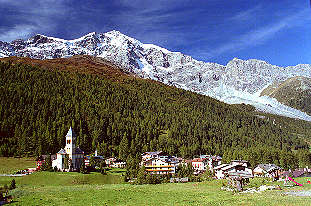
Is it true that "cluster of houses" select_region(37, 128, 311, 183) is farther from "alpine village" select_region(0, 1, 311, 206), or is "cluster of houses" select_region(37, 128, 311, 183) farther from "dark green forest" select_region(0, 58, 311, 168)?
"dark green forest" select_region(0, 58, 311, 168)

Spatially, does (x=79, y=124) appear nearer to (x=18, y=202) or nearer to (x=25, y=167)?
(x=25, y=167)

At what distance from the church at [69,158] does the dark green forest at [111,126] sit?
38.7ft

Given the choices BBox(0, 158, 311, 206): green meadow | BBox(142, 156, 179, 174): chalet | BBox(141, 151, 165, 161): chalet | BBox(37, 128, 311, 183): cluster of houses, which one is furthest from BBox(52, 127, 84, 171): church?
BBox(141, 151, 165, 161): chalet

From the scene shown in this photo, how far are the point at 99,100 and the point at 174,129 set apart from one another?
51866 mm

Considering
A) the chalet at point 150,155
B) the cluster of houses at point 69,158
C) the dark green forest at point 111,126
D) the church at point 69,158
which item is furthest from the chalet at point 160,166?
the church at point 69,158

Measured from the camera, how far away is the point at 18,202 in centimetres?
3659

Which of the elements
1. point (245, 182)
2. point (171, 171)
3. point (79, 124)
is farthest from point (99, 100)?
point (245, 182)

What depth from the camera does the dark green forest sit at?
10812 cm

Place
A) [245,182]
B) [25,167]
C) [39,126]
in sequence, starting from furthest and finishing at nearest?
[39,126] < [25,167] < [245,182]

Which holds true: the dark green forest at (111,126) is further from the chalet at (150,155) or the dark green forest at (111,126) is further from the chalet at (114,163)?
the chalet at (114,163)

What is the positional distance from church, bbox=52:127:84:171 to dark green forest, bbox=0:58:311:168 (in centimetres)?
1181

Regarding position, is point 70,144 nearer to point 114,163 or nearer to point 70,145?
point 70,145

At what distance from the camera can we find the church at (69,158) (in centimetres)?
7975

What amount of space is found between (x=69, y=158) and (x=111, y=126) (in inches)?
2352
